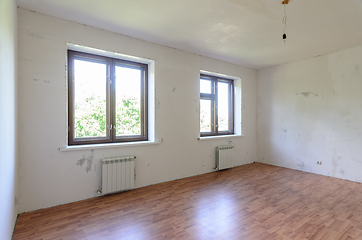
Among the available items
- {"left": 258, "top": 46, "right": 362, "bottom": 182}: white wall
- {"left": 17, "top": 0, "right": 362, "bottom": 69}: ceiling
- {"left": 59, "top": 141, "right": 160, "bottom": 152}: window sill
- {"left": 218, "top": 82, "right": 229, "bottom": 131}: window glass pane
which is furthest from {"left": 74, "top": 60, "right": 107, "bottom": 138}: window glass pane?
{"left": 258, "top": 46, "right": 362, "bottom": 182}: white wall

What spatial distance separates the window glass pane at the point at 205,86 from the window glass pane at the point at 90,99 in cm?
246

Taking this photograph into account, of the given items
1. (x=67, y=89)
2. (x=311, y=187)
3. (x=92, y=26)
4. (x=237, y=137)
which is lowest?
(x=311, y=187)

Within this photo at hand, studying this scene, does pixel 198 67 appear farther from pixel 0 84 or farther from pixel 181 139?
pixel 0 84

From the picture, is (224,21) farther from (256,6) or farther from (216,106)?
(216,106)

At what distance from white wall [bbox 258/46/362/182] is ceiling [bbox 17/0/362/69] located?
61cm

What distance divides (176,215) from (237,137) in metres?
3.40

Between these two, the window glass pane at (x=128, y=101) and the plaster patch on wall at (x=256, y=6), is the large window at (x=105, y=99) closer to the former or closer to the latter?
the window glass pane at (x=128, y=101)

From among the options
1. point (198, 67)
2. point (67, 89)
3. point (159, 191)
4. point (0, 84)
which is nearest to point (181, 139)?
point (159, 191)

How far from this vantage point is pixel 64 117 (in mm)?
2953

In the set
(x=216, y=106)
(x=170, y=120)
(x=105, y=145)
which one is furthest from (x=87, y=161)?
(x=216, y=106)

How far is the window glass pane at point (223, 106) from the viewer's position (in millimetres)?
5396

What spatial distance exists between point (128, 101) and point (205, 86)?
2.23 m

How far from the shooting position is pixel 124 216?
258cm

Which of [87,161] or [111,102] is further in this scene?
[111,102]
